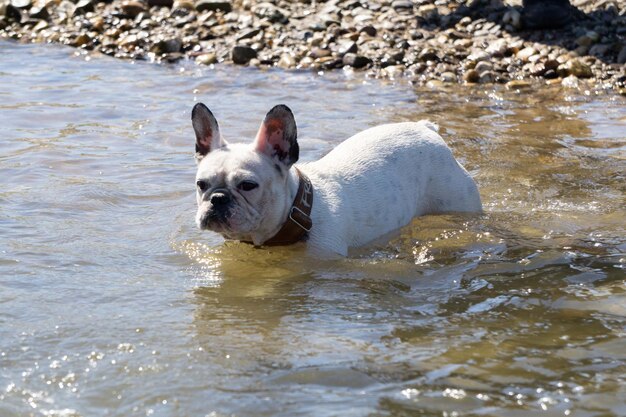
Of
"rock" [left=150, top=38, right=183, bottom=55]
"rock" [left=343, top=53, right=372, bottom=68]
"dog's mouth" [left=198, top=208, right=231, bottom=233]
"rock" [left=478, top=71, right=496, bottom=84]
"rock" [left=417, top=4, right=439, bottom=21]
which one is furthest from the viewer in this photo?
"rock" [left=150, top=38, right=183, bottom=55]

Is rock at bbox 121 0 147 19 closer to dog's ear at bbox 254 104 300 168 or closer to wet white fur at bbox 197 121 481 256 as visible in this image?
wet white fur at bbox 197 121 481 256

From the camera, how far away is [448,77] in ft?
46.0

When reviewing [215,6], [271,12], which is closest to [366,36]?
[271,12]

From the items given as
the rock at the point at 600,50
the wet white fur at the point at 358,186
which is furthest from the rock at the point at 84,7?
the wet white fur at the point at 358,186

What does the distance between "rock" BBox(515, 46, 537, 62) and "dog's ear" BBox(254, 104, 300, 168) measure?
26.7 feet

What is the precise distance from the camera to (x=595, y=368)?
17.0ft

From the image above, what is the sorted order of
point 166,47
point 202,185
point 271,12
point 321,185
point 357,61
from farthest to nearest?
1. point 271,12
2. point 166,47
3. point 357,61
4. point 321,185
5. point 202,185

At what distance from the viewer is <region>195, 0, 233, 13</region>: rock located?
55.7ft

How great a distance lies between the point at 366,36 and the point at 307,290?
9279 mm

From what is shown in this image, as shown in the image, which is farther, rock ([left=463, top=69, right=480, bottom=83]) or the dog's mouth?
rock ([left=463, top=69, right=480, bottom=83])

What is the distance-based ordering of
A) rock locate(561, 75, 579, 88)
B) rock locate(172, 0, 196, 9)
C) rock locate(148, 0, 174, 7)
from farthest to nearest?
1. rock locate(148, 0, 174, 7)
2. rock locate(172, 0, 196, 9)
3. rock locate(561, 75, 579, 88)

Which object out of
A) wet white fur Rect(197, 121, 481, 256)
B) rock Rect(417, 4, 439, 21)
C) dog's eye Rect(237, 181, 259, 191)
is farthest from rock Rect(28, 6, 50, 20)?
dog's eye Rect(237, 181, 259, 191)

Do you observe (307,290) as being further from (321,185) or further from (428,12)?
(428,12)

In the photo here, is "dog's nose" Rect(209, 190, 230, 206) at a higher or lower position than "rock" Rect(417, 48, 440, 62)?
lower
